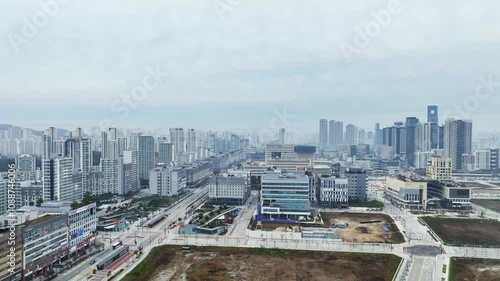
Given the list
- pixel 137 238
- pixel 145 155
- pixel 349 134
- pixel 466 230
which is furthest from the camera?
pixel 349 134

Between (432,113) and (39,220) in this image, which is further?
(432,113)

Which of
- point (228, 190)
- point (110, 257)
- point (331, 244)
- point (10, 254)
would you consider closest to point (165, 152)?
point (228, 190)

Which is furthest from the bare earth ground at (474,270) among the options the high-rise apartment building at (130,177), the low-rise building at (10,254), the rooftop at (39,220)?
the high-rise apartment building at (130,177)

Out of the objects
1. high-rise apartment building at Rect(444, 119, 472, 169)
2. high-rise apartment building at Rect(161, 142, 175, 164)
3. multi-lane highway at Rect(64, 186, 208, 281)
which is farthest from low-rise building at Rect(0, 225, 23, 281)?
high-rise apartment building at Rect(444, 119, 472, 169)

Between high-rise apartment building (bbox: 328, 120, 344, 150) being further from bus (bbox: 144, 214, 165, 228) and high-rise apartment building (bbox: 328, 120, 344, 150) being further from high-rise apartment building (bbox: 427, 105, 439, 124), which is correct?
bus (bbox: 144, 214, 165, 228)

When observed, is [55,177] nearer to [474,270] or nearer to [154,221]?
[154,221]

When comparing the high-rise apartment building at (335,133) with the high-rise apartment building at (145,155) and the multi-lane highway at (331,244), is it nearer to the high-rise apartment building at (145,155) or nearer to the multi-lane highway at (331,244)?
the high-rise apartment building at (145,155)

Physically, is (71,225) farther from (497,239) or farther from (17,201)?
(497,239)
